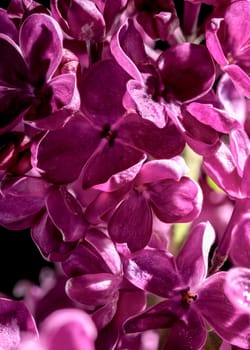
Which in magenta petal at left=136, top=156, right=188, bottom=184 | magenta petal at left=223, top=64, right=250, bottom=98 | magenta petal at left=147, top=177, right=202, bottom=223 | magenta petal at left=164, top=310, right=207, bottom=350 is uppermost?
magenta petal at left=223, top=64, right=250, bottom=98

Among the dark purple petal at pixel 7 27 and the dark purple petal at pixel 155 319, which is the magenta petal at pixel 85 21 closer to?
the dark purple petal at pixel 7 27

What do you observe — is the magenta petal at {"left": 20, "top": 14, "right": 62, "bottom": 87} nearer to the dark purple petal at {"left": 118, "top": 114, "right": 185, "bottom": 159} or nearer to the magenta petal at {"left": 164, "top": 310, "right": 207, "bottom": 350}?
the dark purple petal at {"left": 118, "top": 114, "right": 185, "bottom": 159}

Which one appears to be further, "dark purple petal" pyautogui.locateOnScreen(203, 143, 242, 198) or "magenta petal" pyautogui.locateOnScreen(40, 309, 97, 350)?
"dark purple petal" pyautogui.locateOnScreen(203, 143, 242, 198)

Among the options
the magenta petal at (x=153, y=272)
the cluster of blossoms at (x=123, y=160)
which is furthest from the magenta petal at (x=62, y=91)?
the magenta petal at (x=153, y=272)

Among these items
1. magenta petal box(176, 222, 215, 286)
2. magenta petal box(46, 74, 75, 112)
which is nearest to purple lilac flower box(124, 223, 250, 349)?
magenta petal box(176, 222, 215, 286)

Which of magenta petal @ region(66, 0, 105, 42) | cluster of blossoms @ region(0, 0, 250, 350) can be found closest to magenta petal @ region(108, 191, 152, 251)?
cluster of blossoms @ region(0, 0, 250, 350)

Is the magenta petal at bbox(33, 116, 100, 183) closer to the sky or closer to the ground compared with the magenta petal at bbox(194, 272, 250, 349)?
closer to the sky

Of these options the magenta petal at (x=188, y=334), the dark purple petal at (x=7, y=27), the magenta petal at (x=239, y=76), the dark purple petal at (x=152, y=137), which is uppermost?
the magenta petal at (x=239, y=76)
